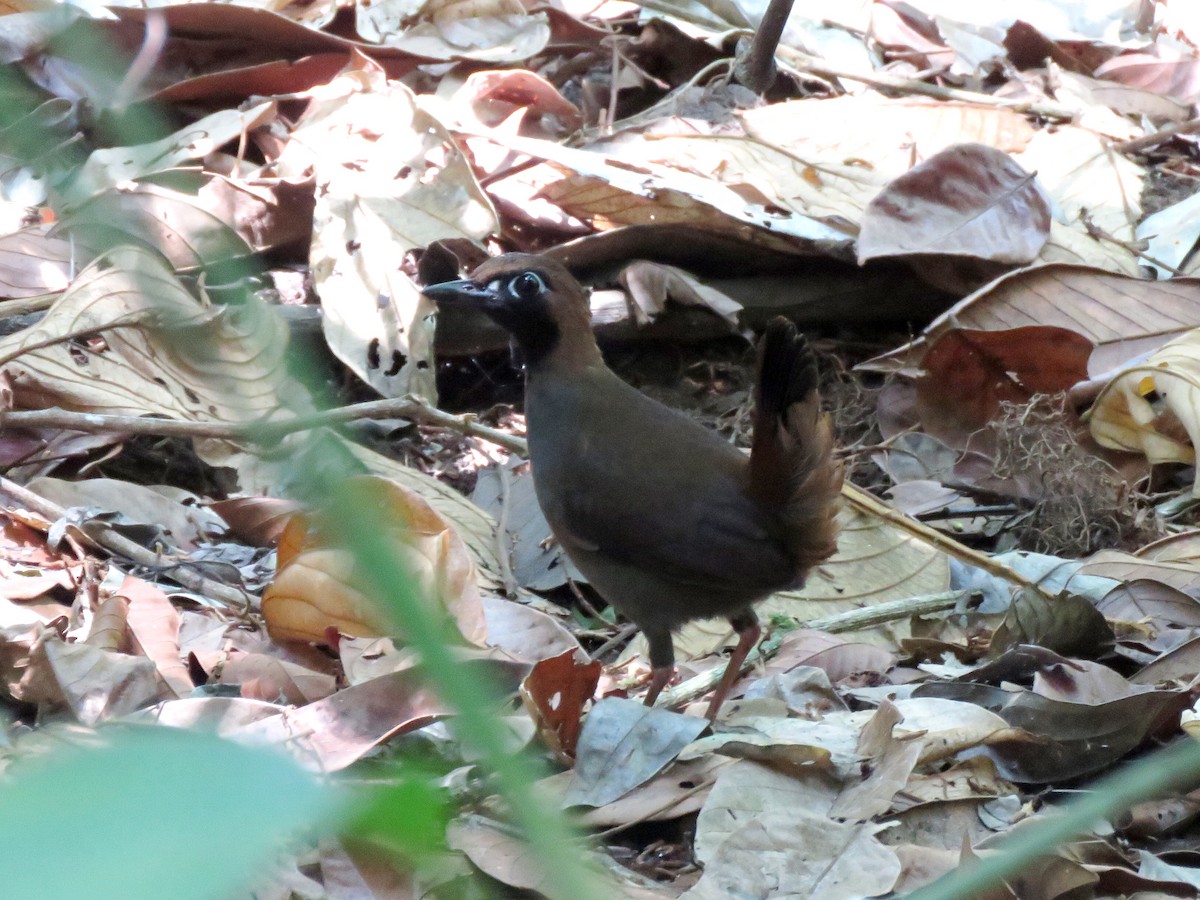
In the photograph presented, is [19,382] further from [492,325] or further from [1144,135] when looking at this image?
[1144,135]

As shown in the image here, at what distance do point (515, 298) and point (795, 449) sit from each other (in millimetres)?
1131

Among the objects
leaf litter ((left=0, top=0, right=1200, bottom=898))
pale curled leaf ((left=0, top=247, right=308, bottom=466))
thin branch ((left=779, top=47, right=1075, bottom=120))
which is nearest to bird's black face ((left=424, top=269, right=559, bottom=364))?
leaf litter ((left=0, top=0, right=1200, bottom=898))

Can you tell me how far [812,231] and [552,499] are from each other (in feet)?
7.13

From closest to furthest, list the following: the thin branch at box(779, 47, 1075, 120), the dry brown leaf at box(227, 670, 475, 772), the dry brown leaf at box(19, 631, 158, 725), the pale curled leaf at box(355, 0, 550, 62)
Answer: the dry brown leaf at box(227, 670, 475, 772)
the dry brown leaf at box(19, 631, 158, 725)
the pale curled leaf at box(355, 0, 550, 62)
the thin branch at box(779, 47, 1075, 120)

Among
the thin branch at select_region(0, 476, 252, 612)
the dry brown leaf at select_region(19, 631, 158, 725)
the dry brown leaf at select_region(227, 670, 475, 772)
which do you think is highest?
the dry brown leaf at select_region(227, 670, 475, 772)

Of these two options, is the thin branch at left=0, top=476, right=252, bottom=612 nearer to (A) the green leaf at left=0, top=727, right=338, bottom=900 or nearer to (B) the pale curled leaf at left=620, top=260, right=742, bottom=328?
(B) the pale curled leaf at left=620, top=260, right=742, bottom=328

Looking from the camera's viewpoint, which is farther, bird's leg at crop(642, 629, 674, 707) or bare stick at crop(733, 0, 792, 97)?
bare stick at crop(733, 0, 792, 97)

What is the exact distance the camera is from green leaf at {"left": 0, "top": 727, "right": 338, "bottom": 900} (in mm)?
521

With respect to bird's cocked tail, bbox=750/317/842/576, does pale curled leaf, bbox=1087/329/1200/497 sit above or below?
below

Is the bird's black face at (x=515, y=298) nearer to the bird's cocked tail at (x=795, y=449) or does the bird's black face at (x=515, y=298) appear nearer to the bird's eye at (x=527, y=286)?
the bird's eye at (x=527, y=286)

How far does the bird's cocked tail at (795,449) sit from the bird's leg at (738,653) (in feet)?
0.82

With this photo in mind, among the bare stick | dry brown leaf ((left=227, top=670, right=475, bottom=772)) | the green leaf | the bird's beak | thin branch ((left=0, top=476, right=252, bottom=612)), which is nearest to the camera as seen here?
the green leaf

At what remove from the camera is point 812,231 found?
5602 millimetres

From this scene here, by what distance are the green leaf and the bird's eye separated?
371 cm
